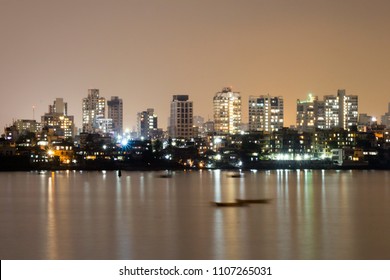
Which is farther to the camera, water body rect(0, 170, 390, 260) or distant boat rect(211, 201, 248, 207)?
distant boat rect(211, 201, 248, 207)

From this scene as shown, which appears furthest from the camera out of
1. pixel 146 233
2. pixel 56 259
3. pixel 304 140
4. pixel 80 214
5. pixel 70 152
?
pixel 304 140

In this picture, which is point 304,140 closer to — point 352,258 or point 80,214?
point 80,214

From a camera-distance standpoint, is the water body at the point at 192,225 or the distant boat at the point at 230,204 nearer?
the water body at the point at 192,225

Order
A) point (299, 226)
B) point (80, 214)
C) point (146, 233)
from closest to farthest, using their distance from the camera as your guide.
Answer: point (146, 233) → point (299, 226) → point (80, 214)

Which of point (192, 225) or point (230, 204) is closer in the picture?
point (192, 225)

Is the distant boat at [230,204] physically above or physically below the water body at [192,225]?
above

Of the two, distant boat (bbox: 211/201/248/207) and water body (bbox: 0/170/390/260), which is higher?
distant boat (bbox: 211/201/248/207)

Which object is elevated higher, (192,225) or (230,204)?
(230,204)
